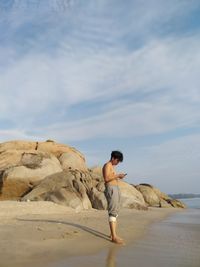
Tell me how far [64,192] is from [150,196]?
11.9 m

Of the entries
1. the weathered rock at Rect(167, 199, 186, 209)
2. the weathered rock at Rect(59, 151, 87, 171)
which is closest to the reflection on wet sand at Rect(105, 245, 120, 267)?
the weathered rock at Rect(59, 151, 87, 171)

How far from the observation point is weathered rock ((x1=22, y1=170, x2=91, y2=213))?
53.1 feet

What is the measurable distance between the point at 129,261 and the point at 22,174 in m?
13.9

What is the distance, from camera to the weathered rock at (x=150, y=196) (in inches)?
1060

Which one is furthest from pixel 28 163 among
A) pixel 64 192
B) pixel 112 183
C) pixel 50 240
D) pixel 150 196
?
pixel 50 240

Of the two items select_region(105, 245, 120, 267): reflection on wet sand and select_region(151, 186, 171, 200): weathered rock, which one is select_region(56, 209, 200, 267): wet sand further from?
select_region(151, 186, 171, 200): weathered rock

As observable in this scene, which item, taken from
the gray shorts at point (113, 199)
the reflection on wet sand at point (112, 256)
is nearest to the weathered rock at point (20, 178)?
the gray shorts at point (113, 199)

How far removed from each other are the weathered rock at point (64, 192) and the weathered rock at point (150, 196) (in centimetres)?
1000

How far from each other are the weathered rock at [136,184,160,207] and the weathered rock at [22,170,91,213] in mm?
10000

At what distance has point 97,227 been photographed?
9.59 metres

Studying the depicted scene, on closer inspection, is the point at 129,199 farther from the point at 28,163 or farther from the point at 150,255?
the point at 150,255

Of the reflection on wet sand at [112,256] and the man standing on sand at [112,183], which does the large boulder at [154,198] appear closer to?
the man standing on sand at [112,183]

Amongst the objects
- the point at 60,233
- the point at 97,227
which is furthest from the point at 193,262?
the point at 97,227

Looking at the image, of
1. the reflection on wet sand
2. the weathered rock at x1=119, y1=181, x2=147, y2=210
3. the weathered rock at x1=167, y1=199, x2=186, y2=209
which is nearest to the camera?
the reflection on wet sand
